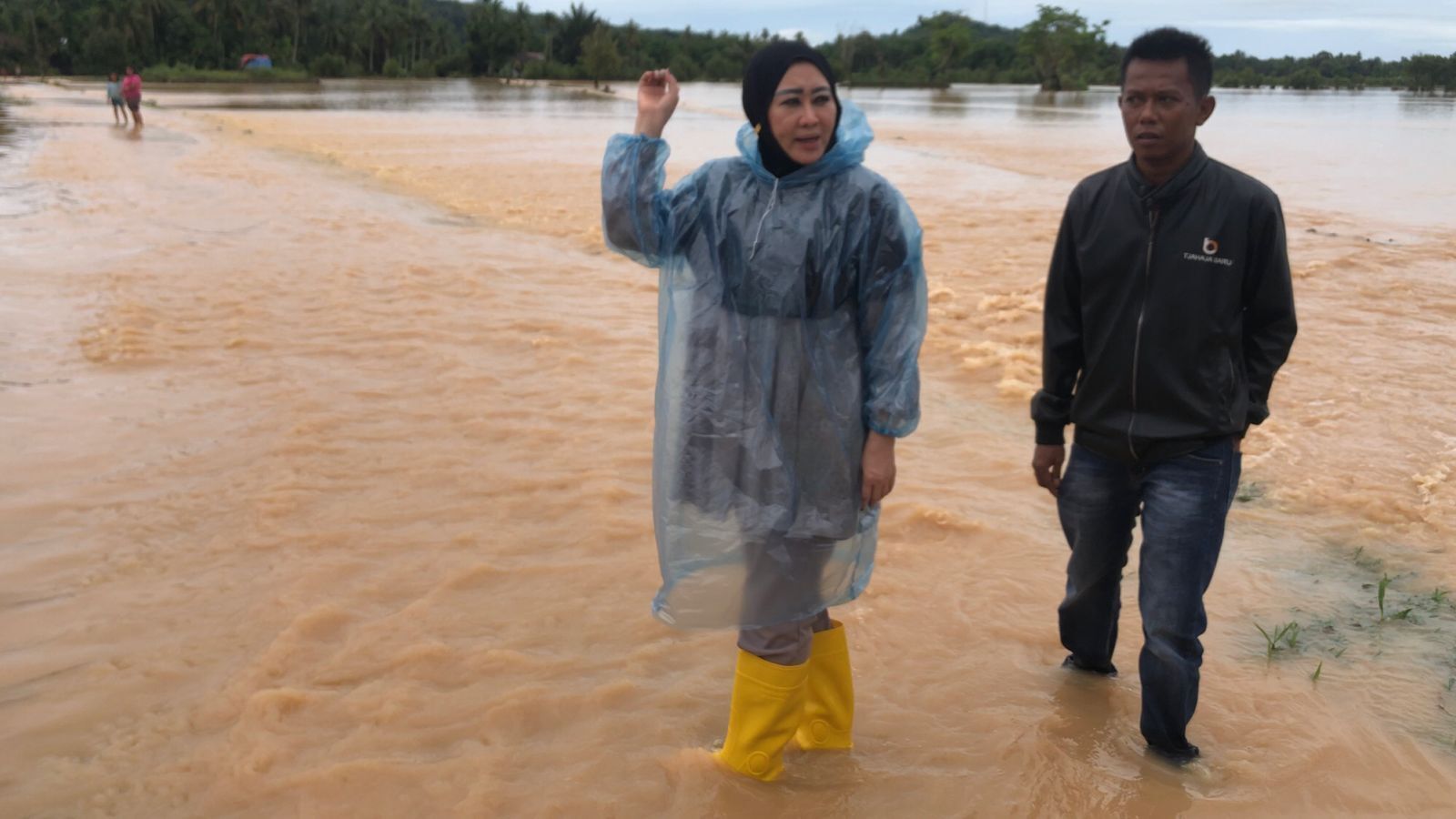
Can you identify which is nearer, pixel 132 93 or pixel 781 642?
pixel 781 642

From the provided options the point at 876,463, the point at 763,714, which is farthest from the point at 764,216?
the point at 763,714

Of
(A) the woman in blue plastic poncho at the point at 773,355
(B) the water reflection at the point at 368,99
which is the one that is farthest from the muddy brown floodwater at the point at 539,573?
(B) the water reflection at the point at 368,99

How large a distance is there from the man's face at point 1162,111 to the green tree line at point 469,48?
243ft

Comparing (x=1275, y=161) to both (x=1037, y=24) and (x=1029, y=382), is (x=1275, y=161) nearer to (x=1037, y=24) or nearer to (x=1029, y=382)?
(x=1029, y=382)

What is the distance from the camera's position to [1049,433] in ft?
8.73

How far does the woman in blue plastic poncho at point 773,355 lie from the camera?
2293 mm

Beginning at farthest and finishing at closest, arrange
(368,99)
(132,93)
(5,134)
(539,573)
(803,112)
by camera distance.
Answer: (368,99) → (132,93) → (5,134) → (539,573) → (803,112)

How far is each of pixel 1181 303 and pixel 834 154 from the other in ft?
2.73

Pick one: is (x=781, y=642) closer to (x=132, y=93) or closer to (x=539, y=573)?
(x=539, y=573)

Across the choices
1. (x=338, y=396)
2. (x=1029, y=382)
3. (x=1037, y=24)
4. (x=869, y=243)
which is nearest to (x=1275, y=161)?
(x=1029, y=382)

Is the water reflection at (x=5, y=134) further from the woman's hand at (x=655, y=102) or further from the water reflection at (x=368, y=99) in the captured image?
the woman's hand at (x=655, y=102)

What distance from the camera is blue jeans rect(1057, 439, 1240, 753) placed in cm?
237

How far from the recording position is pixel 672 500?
96.8 inches

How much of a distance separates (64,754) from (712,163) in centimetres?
212
